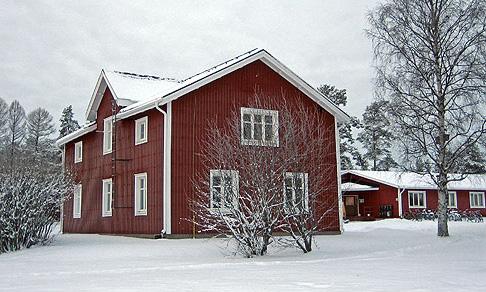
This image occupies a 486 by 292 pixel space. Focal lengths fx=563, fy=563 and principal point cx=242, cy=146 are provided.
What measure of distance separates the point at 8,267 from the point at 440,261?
33.2ft

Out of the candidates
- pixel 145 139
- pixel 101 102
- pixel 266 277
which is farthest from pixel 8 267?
pixel 101 102

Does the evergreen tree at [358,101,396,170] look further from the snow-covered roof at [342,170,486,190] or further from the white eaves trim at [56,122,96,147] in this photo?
the white eaves trim at [56,122,96,147]

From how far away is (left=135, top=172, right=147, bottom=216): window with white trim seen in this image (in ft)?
71.3

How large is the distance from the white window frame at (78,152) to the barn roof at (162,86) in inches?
73.2

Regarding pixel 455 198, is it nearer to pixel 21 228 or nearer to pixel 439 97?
pixel 439 97

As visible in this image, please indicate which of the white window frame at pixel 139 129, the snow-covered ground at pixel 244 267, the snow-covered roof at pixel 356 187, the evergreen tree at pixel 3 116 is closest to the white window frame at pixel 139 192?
the white window frame at pixel 139 129

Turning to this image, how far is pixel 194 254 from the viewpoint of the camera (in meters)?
15.7

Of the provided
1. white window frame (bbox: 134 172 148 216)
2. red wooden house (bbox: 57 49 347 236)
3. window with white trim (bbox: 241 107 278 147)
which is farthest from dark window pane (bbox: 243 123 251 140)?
white window frame (bbox: 134 172 148 216)

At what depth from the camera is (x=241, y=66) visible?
22.1 meters

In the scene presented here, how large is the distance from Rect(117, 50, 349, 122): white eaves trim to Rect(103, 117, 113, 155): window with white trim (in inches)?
86.9

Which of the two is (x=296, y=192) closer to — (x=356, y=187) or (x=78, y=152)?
(x=78, y=152)

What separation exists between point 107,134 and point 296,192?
13.0 meters

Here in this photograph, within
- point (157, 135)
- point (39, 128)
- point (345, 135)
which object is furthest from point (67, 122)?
point (157, 135)

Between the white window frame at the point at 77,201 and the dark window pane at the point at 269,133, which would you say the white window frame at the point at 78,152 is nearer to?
the white window frame at the point at 77,201
